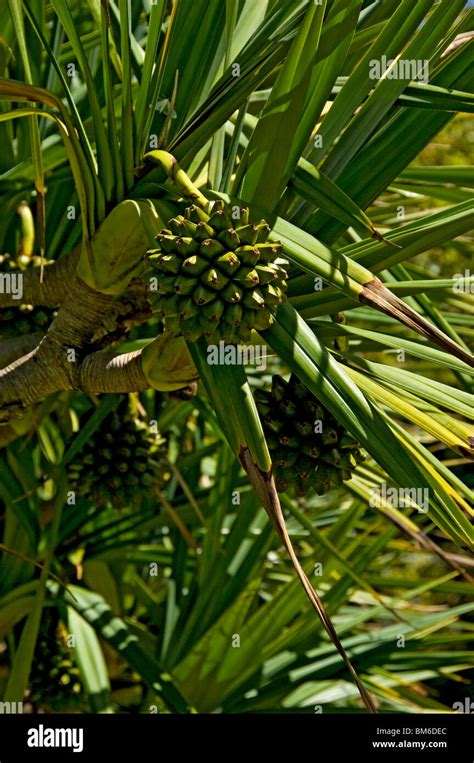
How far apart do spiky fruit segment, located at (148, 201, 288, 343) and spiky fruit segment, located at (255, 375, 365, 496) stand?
0.16 m

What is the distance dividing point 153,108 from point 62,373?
235mm

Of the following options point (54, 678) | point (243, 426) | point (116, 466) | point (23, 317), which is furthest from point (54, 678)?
point (243, 426)

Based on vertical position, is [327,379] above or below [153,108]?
below

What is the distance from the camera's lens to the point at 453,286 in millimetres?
694

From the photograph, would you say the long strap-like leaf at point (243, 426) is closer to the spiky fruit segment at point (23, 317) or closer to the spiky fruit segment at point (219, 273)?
the spiky fruit segment at point (219, 273)

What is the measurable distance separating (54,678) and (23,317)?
0.62 m

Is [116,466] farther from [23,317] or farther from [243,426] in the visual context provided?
[243,426]

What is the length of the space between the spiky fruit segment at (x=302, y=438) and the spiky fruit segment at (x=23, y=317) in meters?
0.38

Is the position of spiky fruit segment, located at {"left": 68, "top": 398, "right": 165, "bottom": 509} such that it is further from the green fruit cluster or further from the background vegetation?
the green fruit cluster

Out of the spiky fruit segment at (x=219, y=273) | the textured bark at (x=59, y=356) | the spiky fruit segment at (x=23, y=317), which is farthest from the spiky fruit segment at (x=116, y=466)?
the spiky fruit segment at (x=219, y=273)
